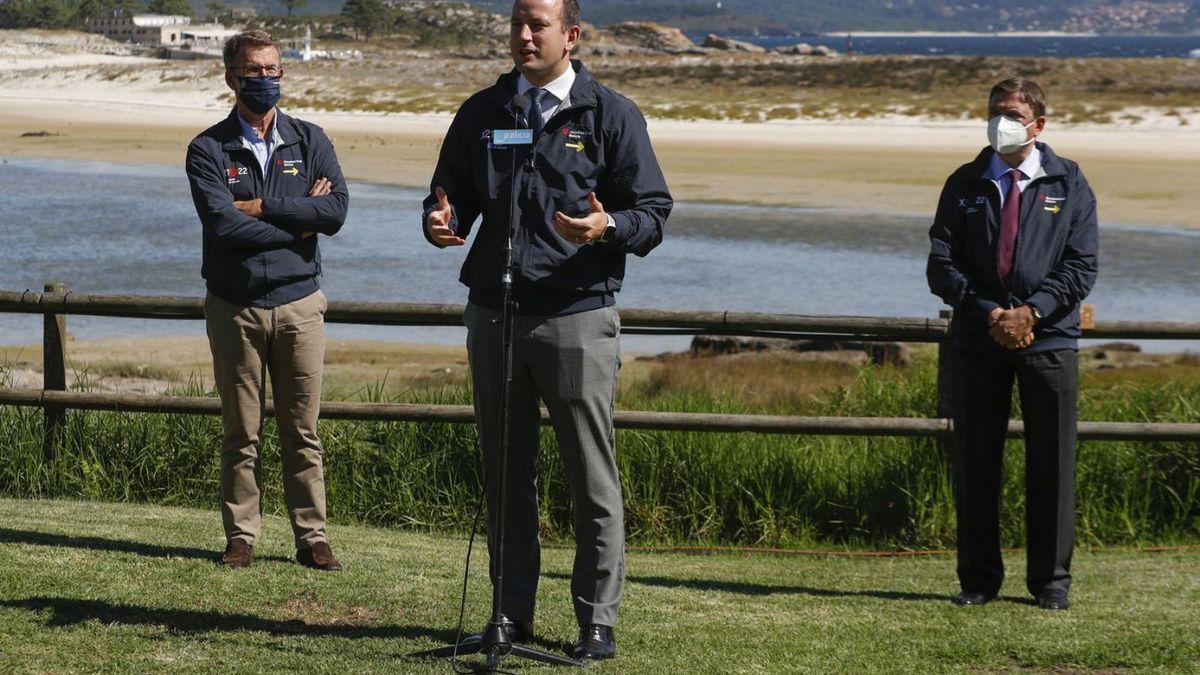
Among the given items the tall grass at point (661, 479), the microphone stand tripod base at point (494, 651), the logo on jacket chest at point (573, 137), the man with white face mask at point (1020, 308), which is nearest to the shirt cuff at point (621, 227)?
the logo on jacket chest at point (573, 137)

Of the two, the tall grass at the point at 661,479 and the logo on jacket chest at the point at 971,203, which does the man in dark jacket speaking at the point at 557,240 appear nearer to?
the logo on jacket chest at the point at 971,203

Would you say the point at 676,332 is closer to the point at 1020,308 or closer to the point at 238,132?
the point at 1020,308

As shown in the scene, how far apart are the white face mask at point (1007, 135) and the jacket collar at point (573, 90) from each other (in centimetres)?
148

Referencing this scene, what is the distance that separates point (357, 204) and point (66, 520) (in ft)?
61.9

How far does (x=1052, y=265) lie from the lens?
5262mm

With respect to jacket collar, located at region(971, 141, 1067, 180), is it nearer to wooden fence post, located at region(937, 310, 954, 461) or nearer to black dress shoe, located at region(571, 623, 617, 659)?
wooden fence post, located at region(937, 310, 954, 461)

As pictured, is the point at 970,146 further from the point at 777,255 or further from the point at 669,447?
the point at 669,447

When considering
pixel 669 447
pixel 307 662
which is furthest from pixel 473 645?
pixel 669 447

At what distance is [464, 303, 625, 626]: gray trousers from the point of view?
4.37 m

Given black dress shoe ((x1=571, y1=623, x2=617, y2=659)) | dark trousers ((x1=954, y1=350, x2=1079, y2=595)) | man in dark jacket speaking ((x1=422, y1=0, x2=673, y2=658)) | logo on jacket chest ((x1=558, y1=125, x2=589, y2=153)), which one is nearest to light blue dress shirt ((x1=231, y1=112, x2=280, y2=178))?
man in dark jacket speaking ((x1=422, y1=0, x2=673, y2=658))

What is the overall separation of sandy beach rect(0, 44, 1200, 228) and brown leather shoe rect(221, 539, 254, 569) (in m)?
19.8

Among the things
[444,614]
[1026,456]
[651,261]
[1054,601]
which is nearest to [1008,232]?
[1026,456]

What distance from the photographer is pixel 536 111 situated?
4.33 metres

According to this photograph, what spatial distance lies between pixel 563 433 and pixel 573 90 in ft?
2.98
